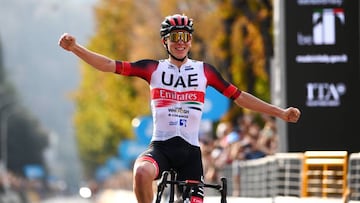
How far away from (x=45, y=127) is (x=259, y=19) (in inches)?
6072

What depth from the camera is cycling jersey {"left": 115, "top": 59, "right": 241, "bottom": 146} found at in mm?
15281

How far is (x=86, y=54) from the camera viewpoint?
14.9 metres

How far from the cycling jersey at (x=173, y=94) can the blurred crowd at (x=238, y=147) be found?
11.4m

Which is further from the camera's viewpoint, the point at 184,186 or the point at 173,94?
the point at 173,94

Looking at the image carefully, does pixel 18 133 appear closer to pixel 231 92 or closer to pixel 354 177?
pixel 354 177

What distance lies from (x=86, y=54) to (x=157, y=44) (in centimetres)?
5080

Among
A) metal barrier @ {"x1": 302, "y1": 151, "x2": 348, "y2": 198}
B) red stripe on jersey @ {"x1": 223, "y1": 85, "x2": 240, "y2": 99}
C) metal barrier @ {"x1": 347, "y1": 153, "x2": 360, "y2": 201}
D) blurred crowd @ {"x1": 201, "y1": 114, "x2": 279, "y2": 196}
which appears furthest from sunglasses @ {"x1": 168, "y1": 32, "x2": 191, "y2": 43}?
blurred crowd @ {"x1": 201, "y1": 114, "x2": 279, "y2": 196}

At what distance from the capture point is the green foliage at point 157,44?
139 feet

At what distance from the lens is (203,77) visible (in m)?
15.5

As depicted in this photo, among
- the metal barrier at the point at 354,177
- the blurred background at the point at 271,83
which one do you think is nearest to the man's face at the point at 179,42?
the blurred background at the point at 271,83

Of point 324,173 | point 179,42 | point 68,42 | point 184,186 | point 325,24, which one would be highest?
point 325,24

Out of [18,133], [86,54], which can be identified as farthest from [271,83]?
[18,133]

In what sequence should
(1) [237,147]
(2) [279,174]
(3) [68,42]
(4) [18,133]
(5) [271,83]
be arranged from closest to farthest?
(3) [68,42], (2) [279,174], (1) [237,147], (5) [271,83], (4) [18,133]

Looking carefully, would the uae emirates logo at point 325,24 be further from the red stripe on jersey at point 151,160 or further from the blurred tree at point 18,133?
the blurred tree at point 18,133
